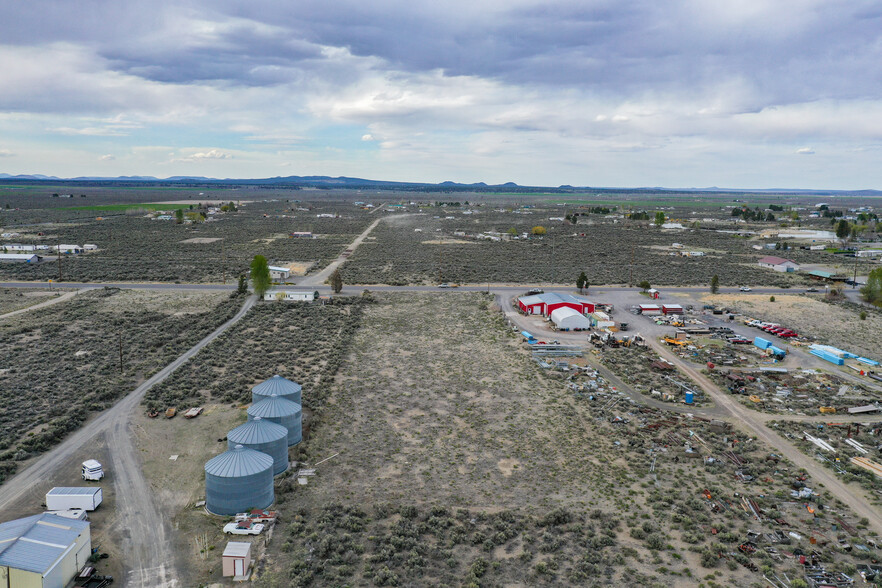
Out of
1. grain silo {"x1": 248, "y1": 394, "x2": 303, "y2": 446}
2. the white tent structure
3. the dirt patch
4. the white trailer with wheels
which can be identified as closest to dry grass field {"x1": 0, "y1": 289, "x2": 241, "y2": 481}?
the white trailer with wheels

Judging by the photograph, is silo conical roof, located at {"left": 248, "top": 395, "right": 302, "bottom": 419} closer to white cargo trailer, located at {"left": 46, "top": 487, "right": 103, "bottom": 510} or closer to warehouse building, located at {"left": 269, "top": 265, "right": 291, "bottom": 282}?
white cargo trailer, located at {"left": 46, "top": 487, "right": 103, "bottom": 510}

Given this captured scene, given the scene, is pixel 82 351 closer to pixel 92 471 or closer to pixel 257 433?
pixel 92 471

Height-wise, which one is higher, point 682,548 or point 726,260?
point 726,260

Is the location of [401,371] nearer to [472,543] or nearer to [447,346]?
[447,346]

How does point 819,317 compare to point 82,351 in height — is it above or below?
above

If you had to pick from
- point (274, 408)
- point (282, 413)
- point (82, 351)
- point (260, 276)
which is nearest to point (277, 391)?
point (274, 408)

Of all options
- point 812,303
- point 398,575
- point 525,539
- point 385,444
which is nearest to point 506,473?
point 525,539
